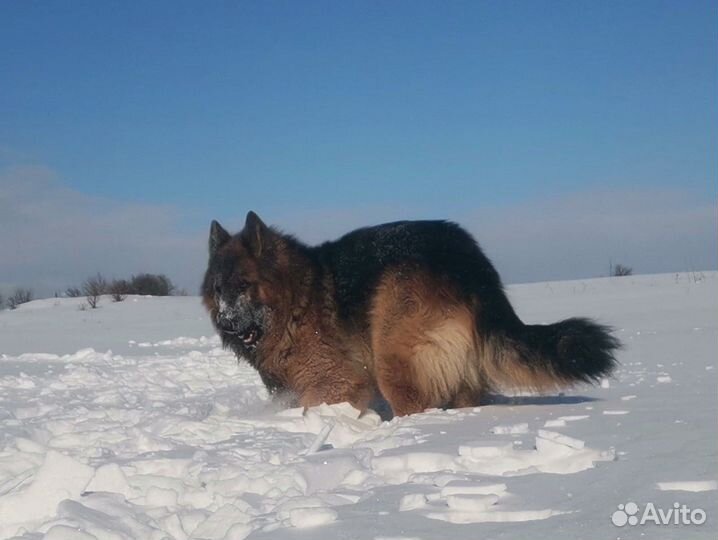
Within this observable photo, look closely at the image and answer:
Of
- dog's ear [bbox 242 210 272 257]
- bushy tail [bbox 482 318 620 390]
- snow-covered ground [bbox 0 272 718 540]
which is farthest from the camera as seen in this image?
dog's ear [bbox 242 210 272 257]

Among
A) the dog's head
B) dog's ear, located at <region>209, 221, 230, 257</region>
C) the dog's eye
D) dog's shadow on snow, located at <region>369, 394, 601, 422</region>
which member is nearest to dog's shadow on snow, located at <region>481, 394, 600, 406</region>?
dog's shadow on snow, located at <region>369, 394, 601, 422</region>

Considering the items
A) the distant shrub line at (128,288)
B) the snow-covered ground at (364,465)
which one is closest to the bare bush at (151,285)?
the distant shrub line at (128,288)

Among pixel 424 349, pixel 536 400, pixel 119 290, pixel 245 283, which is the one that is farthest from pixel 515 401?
pixel 119 290

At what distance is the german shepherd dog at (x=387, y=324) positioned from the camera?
519 cm

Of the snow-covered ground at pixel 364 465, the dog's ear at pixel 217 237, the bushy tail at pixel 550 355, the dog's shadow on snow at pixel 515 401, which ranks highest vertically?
the dog's ear at pixel 217 237

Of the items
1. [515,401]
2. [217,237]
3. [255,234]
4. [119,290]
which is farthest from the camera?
[119,290]

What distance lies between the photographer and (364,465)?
3371mm

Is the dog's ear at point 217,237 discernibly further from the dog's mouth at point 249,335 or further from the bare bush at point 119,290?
the bare bush at point 119,290

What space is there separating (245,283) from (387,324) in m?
1.44

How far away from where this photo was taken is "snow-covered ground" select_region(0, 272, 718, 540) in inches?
98.0

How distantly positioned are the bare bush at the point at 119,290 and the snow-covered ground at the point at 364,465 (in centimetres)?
1586

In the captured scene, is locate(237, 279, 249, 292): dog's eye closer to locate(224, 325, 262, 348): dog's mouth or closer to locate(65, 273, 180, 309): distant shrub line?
locate(224, 325, 262, 348): dog's mouth

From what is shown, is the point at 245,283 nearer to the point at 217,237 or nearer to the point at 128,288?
the point at 217,237

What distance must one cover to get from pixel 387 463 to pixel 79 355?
8.43 meters
